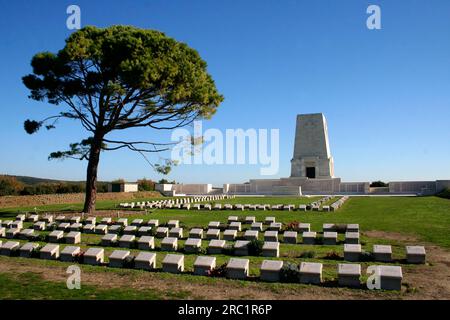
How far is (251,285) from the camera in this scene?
6.46 metres

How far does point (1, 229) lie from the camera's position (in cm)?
1246

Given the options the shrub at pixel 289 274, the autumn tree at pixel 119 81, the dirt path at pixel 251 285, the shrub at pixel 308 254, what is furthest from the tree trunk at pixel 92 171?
the shrub at pixel 289 274

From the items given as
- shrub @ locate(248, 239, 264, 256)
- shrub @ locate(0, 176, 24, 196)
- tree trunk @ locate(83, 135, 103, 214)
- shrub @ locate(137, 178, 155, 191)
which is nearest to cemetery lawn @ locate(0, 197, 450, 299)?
shrub @ locate(248, 239, 264, 256)

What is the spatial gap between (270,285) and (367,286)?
1.60m

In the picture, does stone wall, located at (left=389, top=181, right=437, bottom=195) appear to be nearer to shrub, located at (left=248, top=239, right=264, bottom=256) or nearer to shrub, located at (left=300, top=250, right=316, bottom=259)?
shrub, located at (left=300, top=250, right=316, bottom=259)

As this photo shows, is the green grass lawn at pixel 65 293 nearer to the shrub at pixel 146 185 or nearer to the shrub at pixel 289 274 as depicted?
the shrub at pixel 289 274

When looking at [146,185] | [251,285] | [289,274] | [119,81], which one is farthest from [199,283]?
[146,185]

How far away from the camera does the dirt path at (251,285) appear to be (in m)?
5.86

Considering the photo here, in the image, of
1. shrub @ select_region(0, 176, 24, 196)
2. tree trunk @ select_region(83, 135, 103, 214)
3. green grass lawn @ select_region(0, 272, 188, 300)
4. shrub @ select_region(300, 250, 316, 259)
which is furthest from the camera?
shrub @ select_region(0, 176, 24, 196)

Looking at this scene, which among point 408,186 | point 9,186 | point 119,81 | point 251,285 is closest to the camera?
point 251,285

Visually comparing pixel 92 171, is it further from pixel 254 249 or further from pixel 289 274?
pixel 289 274

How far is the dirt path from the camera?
5863 millimetres
